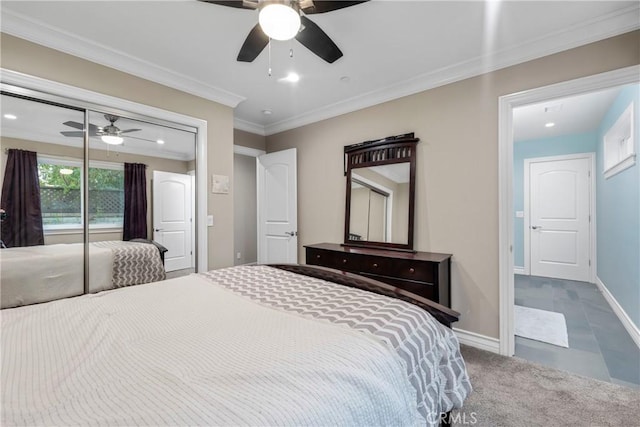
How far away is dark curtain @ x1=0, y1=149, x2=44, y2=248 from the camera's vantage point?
6.62ft

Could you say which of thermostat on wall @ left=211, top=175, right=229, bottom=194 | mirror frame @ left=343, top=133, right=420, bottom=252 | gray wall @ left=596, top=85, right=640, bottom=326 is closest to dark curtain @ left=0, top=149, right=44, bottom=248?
thermostat on wall @ left=211, top=175, right=229, bottom=194

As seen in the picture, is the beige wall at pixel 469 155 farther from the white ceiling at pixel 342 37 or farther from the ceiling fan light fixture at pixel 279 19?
the ceiling fan light fixture at pixel 279 19

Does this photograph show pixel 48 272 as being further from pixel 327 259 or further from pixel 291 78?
pixel 291 78

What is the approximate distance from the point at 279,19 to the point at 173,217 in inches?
86.3

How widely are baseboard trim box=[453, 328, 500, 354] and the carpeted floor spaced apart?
0.23 m

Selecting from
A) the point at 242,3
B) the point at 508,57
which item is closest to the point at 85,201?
the point at 242,3

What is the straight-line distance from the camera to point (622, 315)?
3131 mm

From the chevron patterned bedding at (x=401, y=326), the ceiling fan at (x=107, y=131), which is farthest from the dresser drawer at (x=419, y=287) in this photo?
the ceiling fan at (x=107, y=131)

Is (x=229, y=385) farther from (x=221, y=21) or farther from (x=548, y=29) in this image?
(x=548, y=29)

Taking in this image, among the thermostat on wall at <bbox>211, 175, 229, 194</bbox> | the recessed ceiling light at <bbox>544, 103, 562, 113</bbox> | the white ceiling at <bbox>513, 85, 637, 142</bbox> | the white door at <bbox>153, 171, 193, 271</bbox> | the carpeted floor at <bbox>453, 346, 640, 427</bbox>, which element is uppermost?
the white ceiling at <bbox>513, 85, 637, 142</bbox>

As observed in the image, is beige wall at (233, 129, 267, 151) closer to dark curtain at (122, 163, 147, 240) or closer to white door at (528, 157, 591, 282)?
dark curtain at (122, 163, 147, 240)

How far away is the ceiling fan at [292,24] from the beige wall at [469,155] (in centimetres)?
137

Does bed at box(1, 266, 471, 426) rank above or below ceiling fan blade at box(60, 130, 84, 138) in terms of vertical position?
below

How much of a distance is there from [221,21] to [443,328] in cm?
243
